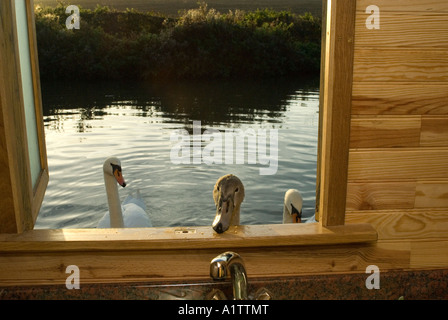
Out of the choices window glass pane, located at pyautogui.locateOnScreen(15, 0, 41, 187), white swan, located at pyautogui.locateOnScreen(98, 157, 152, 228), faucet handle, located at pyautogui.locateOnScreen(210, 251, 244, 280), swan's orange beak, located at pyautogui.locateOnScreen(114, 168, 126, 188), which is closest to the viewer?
faucet handle, located at pyautogui.locateOnScreen(210, 251, 244, 280)

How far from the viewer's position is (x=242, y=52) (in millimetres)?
24109

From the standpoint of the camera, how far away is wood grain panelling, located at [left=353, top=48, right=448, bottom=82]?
6.24 feet

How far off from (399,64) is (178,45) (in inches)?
854

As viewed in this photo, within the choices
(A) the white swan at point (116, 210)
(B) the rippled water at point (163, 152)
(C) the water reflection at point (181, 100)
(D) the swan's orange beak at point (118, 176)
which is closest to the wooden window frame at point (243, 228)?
(A) the white swan at point (116, 210)

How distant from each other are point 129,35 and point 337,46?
906 inches

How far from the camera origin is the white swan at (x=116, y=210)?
411cm

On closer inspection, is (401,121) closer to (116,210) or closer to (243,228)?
(243,228)

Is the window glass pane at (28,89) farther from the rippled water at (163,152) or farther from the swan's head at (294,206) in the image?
the rippled water at (163,152)

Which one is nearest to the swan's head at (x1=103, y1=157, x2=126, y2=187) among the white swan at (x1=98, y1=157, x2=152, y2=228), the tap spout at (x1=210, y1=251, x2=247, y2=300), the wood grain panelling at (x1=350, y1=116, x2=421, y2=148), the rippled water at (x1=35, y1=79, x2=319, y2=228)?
the white swan at (x1=98, y1=157, x2=152, y2=228)

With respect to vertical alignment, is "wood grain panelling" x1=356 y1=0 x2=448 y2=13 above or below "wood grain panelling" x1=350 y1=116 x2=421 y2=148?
above

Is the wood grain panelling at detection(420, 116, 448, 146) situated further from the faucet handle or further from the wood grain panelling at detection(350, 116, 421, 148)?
the faucet handle

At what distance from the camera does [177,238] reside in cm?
195

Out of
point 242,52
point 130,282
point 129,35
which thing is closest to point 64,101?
point 129,35

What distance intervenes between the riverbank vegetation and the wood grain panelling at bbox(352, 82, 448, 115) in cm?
2090
